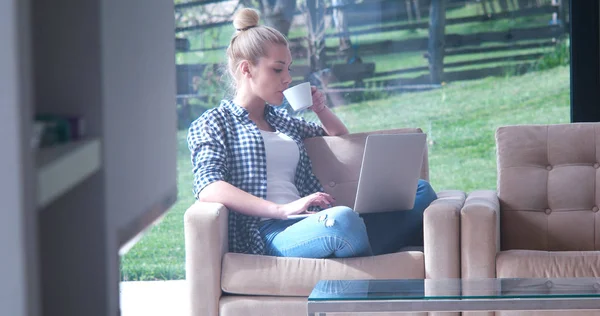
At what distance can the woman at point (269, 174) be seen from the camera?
288 cm

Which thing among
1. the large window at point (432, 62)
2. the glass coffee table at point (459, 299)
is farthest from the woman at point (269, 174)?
the large window at point (432, 62)

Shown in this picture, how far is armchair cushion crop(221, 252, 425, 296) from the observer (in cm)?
285

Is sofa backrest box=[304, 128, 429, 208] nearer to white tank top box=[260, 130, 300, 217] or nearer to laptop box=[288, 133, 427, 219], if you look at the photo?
white tank top box=[260, 130, 300, 217]

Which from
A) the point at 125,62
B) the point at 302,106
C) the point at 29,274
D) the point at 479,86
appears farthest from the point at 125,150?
the point at 479,86

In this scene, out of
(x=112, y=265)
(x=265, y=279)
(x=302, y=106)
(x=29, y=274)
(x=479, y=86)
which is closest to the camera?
(x=29, y=274)

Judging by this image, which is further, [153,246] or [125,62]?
[153,246]

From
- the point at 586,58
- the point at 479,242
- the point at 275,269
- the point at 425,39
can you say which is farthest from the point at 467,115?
the point at 275,269

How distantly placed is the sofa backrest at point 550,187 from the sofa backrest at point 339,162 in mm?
350

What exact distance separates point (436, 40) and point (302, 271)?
5.51 feet

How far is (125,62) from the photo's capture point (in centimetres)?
61

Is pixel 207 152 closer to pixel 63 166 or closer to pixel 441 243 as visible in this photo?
pixel 441 243

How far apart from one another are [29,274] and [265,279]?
246 cm

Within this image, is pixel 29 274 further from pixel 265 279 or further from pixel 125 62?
pixel 265 279

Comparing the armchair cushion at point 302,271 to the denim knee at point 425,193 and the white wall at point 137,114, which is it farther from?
the white wall at point 137,114
